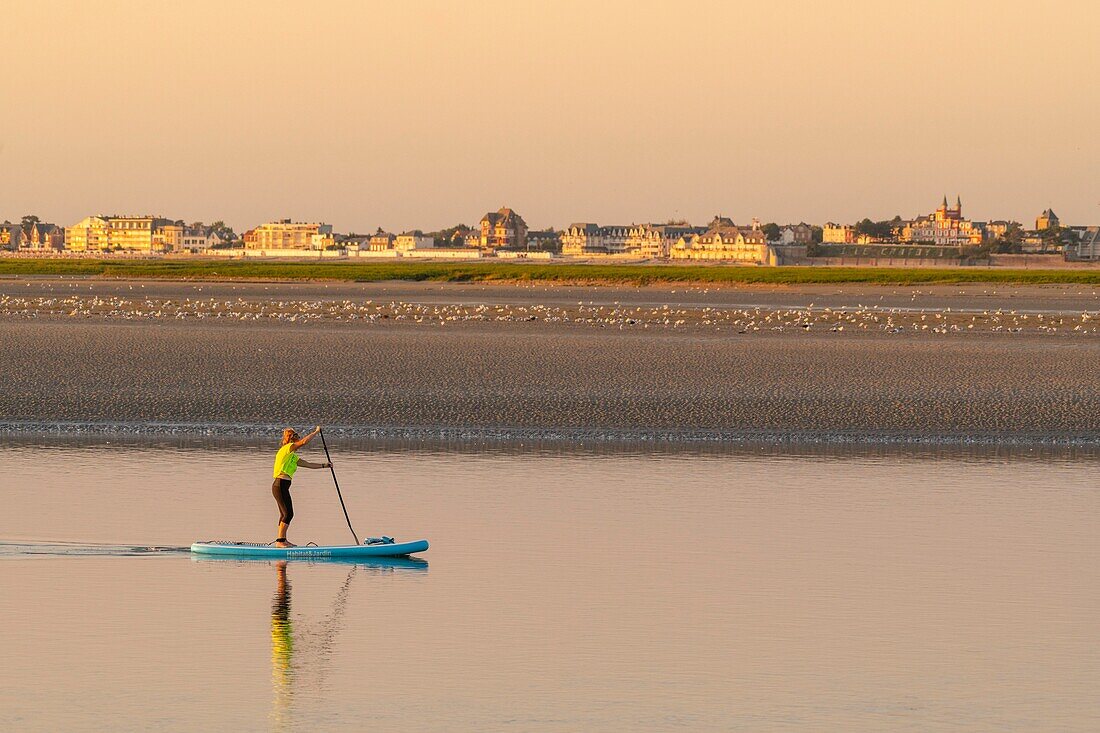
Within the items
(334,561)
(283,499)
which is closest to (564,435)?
(283,499)

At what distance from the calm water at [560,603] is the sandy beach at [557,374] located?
5516 mm

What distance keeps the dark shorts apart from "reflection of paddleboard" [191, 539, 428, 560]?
1.82ft

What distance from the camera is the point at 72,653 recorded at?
13055 millimetres

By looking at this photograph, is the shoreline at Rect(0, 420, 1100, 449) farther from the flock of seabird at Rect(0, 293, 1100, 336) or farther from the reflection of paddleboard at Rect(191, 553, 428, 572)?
the flock of seabird at Rect(0, 293, 1100, 336)

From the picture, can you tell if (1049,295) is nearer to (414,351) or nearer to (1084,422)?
(414,351)

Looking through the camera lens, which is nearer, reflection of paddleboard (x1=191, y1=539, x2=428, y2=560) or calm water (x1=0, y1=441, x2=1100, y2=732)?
calm water (x1=0, y1=441, x2=1100, y2=732)

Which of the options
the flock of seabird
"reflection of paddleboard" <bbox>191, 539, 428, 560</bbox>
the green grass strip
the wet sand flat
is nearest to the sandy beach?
the wet sand flat

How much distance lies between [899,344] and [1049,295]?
51.8 m

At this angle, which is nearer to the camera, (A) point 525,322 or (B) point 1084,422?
(B) point 1084,422

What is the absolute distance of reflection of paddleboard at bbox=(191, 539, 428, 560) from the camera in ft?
57.1

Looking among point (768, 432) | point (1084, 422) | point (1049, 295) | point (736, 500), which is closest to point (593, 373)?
point (768, 432)

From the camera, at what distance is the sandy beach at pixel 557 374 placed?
30156 mm

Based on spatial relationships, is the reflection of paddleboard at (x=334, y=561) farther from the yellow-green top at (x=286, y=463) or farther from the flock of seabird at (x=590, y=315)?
the flock of seabird at (x=590, y=315)

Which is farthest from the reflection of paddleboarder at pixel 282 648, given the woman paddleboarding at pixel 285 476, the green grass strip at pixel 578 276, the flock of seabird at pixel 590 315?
the green grass strip at pixel 578 276
